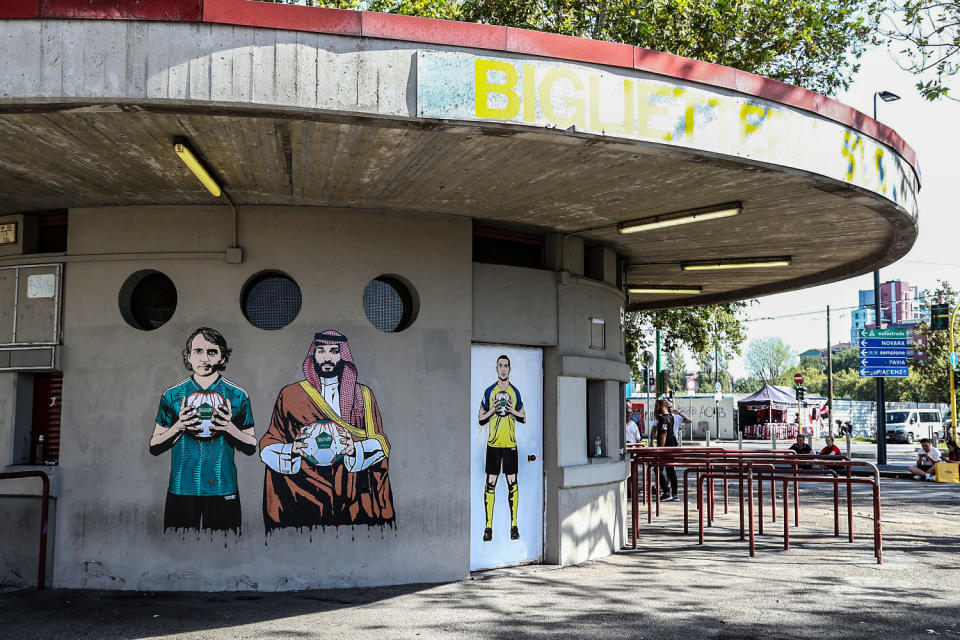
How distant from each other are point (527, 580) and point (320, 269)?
11.5 ft

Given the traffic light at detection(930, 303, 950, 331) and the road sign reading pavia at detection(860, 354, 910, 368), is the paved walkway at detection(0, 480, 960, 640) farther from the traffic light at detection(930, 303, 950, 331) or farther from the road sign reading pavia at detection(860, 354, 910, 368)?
the road sign reading pavia at detection(860, 354, 910, 368)

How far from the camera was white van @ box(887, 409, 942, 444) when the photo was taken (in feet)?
159

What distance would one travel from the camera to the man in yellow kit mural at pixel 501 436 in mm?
8656

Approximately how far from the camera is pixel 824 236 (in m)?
9.26

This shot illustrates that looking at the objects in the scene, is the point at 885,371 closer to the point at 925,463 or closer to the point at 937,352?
the point at 925,463

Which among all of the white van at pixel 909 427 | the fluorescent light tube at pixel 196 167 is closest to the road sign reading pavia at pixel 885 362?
the fluorescent light tube at pixel 196 167

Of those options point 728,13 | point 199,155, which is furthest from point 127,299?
point 728,13

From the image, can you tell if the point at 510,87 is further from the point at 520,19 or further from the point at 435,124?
the point at 520,19

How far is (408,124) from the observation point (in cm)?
576

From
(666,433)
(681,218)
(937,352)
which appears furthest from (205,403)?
(937,352)

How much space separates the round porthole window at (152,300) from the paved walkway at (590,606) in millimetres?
2495

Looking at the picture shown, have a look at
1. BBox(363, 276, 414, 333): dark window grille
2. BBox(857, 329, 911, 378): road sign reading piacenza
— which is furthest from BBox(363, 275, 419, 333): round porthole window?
BBox(857, 329, 911, 378): road sign reading piacenza

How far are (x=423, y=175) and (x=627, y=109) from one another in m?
1.78

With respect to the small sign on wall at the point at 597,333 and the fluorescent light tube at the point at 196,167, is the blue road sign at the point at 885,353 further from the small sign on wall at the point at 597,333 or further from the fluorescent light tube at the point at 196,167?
the fluorescent light tube at the point at 196,167
